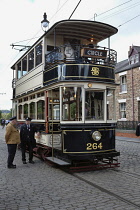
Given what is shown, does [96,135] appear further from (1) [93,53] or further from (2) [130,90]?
→ (2) [130,90]

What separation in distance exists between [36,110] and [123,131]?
1713 centimetres

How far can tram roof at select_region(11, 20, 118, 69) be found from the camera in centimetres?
909

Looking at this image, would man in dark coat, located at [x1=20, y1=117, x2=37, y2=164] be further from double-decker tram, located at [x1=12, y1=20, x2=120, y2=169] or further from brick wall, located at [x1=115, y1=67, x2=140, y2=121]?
brick wall, located at [x1=115, y1=67, x2=140, y2=121]

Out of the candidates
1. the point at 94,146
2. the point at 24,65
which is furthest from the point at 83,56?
the point at 24,65

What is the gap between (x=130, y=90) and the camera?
89.5 ft

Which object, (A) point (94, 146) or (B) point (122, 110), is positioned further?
(B) point (122, 110)

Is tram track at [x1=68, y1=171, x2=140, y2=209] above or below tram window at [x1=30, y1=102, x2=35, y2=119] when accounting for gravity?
below

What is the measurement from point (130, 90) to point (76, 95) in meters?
19.9

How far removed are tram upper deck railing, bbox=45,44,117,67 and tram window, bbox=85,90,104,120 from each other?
1034mm

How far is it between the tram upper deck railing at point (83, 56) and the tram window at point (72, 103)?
0.94 m

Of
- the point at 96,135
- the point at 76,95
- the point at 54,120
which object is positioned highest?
the point at 76,95

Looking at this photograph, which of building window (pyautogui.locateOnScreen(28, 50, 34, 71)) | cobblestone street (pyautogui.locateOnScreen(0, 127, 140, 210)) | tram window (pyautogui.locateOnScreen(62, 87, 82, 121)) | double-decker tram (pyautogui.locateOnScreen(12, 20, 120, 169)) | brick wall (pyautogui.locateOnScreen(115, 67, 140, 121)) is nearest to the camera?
cobblestone street (pyautogui.locateOnScreen(0, 127, 140, 210))

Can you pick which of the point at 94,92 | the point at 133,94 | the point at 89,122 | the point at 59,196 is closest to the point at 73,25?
the point at 94,92

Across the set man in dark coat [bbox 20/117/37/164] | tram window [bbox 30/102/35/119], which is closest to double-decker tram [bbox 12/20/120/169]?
man in dark coat [bbox 20/117/37/164]
